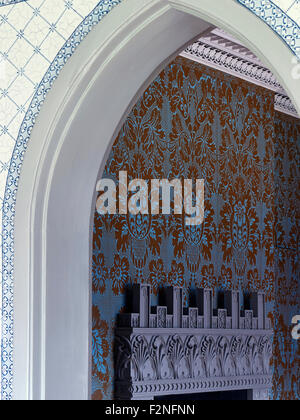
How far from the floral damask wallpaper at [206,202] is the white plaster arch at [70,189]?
1106mm

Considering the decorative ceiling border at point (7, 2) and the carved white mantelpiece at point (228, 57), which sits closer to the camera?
the decorative ceiling border at point (7, 2)

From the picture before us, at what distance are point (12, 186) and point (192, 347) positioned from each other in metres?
1.97

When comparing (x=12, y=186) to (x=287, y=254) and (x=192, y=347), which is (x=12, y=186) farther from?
(x=287, y=254)

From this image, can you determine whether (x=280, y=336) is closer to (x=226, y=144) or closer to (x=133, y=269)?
(x=226, y=144)

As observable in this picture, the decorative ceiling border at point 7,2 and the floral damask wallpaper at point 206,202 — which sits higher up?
the decorative ceiling border at point 7,2

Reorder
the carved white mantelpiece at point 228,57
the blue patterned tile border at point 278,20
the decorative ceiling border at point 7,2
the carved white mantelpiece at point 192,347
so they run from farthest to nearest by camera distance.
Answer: the carved white mantelpiece at point 228,57 → the carved white mantelpiece at point 192,347 → the decorative ceiling border at point 7,2 → the blue patterned tile border at point 278,20

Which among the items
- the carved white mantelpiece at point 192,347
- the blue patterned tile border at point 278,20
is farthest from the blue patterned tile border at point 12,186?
the carved white mantelpiece at point 192,347

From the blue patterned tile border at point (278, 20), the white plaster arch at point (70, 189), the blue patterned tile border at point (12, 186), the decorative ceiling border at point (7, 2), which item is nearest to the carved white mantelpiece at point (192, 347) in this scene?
the white plaster arch at point (70, 189)

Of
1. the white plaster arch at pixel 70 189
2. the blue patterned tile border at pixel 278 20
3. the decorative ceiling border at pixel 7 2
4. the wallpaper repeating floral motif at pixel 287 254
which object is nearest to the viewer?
the blue patterned tile border at pixel 278 20

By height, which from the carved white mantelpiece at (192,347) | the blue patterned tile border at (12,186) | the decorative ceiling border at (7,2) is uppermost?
the decorative ceiling border at (7,2)

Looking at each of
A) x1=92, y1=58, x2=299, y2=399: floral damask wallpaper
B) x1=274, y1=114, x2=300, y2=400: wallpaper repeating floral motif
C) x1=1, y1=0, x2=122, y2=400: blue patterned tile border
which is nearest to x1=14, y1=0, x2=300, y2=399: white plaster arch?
x1=1, y1=0, x2=122, y2=400: blue patterned tile border

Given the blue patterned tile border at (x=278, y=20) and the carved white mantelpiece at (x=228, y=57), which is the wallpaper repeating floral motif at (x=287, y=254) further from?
the blue patterned tile border at (x=278, y=20)

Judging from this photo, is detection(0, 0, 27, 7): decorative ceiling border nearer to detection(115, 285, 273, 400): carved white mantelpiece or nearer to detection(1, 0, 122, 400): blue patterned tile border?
detection(1, 0, 122, 400): blue patterned tile border

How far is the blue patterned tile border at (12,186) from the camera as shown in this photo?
10.2ft
